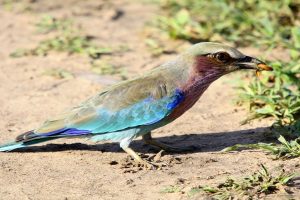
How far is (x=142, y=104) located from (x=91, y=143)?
68cm

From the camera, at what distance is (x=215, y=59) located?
18.2 feet

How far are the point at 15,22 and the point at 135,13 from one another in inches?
60.2

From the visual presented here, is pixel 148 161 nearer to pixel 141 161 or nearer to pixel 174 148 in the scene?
pixel 141 161

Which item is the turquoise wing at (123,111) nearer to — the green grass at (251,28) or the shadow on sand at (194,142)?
the shadow on sand at (194,142)

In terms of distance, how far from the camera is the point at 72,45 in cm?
812

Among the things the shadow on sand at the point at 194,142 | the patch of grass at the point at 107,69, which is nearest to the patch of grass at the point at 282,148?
the shadow on sand at the point at 194,142

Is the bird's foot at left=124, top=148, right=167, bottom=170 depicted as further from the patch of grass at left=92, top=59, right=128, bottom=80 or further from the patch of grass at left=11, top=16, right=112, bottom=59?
the patch of grass at left=11, top=16, right=112, bottom=59

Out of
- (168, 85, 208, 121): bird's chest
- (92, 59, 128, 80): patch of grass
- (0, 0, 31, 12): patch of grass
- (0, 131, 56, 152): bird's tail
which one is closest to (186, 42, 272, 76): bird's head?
(168, 85, 208, 121): bird's chest

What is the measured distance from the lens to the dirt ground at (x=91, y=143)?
495 cm

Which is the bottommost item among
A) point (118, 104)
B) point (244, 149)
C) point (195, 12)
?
point (244, 149)

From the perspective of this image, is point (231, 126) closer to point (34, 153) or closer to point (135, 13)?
point (34, 153)

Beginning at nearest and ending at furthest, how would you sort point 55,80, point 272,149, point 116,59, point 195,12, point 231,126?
point 272,149, point 231,126, point 55,80, point 116,59, point 195,12

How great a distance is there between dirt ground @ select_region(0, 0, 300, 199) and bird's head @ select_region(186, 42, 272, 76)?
2.06 ft

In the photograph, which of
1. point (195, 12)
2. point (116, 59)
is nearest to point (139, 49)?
point (116, 59)
